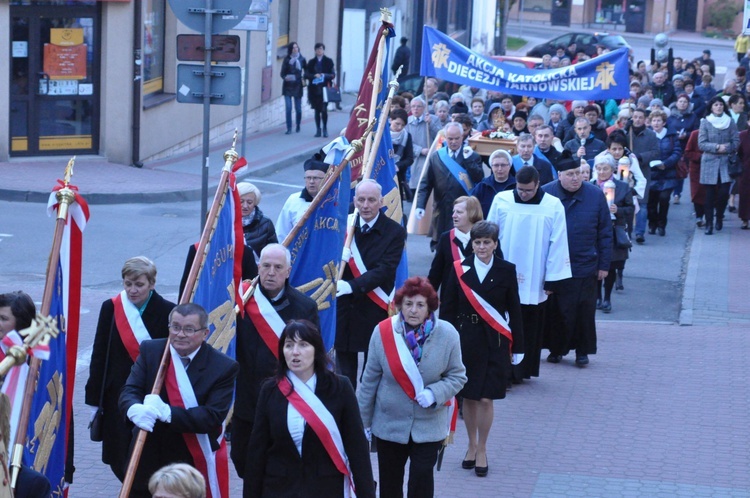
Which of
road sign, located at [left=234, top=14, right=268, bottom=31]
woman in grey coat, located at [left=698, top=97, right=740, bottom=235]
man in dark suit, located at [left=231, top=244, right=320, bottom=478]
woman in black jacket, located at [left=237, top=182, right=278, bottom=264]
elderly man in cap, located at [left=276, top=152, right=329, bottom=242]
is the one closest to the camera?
man in dark suit, located at [left=231, top=244, right=320, bottom=478]

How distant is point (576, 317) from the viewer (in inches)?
426

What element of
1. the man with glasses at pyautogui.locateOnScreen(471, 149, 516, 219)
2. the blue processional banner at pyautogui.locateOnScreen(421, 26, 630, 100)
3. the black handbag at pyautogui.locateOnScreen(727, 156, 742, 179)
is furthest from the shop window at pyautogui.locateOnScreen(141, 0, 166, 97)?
the man with glasses at pyautogui.locateOnScreen(471, 149, 516, 219)

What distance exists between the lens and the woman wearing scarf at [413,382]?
6879mm

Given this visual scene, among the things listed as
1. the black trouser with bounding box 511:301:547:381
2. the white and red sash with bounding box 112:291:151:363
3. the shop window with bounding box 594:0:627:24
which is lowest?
the black trouser with bounding box 511:301:547:381

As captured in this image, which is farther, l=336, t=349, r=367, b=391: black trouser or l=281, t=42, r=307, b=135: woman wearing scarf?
l=281, t=42, r=307, b=135: woman wearing scarf

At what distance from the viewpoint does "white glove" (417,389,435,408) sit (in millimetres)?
6809

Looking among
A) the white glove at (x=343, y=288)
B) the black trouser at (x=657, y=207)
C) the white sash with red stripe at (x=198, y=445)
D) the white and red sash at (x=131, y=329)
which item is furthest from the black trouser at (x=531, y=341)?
the black trouser at (x=657, y=207)

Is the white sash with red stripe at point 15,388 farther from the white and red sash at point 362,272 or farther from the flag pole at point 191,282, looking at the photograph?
the white and red sash at point 362,272

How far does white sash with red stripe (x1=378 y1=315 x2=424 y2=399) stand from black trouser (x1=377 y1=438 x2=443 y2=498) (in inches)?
11.7

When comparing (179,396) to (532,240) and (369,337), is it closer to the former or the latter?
(369,337)

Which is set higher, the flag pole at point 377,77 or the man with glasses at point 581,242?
the flag pole at point 377,77

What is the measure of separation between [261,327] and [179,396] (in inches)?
47.6

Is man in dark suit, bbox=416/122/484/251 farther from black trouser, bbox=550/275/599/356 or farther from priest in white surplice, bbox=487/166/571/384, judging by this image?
priest in white surplice, bbox=487/166/571/384

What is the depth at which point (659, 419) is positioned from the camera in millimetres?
9734
